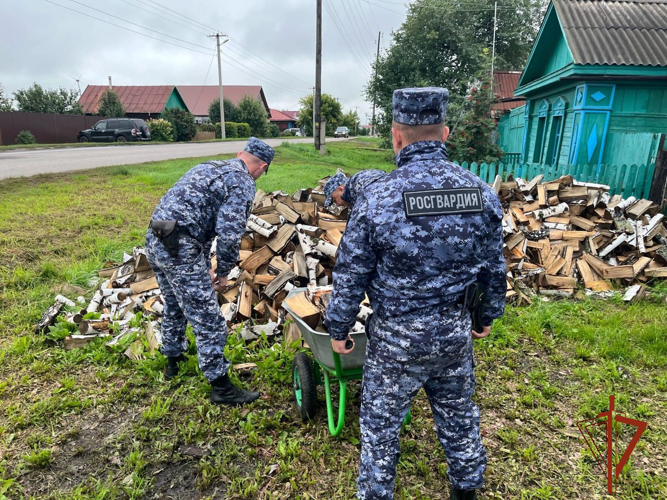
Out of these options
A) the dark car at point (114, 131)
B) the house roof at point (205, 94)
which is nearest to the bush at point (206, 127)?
the dark car at point (114, 131)

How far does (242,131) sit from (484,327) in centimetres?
4073

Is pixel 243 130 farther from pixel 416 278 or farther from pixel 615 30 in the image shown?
pixel 416 278

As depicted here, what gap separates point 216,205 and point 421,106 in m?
1.68

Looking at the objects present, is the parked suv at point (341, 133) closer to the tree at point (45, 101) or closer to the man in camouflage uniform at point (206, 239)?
the tree at point (45, 101)

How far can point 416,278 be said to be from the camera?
6.15 feet

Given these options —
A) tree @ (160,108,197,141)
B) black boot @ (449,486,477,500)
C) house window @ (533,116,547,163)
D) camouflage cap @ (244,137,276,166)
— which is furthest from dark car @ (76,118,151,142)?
black boot @ (449,486,477,500)

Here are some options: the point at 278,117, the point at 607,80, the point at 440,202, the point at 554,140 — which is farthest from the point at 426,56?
the point at 278,117

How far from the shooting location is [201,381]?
3.40m

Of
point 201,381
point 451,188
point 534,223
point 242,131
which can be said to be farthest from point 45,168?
point 242,131

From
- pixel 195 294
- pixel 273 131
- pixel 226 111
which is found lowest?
pixel 195 294

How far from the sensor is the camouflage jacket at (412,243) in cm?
184

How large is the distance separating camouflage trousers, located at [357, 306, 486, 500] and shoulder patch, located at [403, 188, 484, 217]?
45 centimetres

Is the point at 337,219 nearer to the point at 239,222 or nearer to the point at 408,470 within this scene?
the point at 239,222

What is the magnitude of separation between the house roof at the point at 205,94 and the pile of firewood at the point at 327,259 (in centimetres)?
4866
